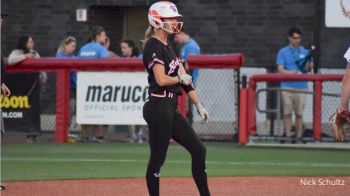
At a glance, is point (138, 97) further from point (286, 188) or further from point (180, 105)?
point (286, 188)

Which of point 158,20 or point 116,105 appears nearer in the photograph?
point 158,20

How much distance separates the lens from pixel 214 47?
24.3 m

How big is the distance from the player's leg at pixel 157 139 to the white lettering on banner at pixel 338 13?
732cm

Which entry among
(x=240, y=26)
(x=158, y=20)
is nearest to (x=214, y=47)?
(x=240, y=26)

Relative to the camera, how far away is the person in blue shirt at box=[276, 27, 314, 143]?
1916 cm

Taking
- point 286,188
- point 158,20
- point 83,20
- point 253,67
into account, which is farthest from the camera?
point 83,20

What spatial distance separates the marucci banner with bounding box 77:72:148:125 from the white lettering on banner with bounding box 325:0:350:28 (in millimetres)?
3764

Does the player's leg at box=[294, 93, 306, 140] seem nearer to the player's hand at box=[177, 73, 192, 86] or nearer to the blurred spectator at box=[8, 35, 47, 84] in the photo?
the blurred spectator at box=[8, 35, 47, 84]

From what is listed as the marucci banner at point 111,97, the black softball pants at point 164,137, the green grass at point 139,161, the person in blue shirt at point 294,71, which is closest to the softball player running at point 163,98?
the black softball pants at point 164,137

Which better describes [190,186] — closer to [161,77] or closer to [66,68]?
[161,77]

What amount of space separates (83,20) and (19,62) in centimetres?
543

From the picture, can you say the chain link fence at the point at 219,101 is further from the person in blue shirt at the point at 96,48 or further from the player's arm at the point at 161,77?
the player's arm at the point at 161,77

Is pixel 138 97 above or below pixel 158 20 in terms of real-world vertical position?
below

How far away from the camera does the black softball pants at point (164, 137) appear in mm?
10586
